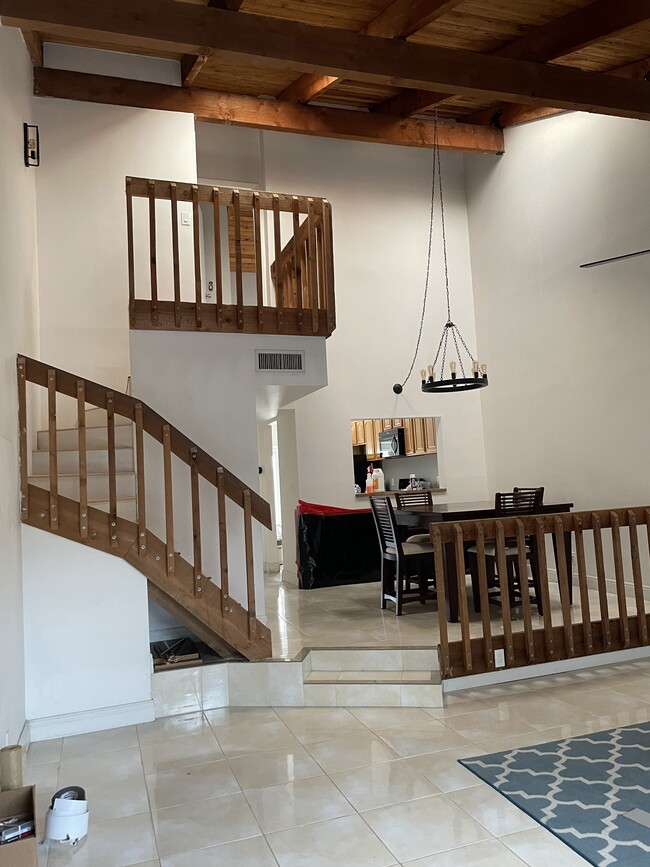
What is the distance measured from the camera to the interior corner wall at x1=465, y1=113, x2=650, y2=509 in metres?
6.66

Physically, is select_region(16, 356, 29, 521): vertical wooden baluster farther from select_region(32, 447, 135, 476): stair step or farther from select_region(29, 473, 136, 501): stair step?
select_region(32, 447, 135, 476): stair step

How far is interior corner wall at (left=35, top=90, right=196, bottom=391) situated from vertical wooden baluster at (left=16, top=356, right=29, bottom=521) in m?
2.37

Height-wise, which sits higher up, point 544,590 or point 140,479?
point 140,479

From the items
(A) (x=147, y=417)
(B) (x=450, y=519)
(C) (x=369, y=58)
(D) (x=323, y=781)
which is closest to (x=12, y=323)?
(A) (x=147, y=417)

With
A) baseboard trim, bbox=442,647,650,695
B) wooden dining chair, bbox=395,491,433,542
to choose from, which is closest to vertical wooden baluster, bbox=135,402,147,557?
baseboard trim, bbox=442,647,650,695

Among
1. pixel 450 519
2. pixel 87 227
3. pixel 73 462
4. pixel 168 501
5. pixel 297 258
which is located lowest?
pixel 450 519

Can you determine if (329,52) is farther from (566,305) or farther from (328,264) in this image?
(566,305)

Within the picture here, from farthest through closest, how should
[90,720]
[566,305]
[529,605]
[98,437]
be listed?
[566,305], [98,437], [529,605], [90,720]

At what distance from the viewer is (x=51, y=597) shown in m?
4.24

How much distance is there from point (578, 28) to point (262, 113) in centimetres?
340

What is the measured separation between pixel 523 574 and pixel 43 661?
10.5 ft

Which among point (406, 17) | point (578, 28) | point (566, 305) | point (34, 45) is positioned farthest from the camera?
point (566, 305)

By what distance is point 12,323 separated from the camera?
445 cm

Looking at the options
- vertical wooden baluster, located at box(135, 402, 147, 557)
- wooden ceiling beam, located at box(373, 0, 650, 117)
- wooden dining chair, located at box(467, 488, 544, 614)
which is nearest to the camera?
vertical wooden baluster, located at box(135, 402, 147, 557)
